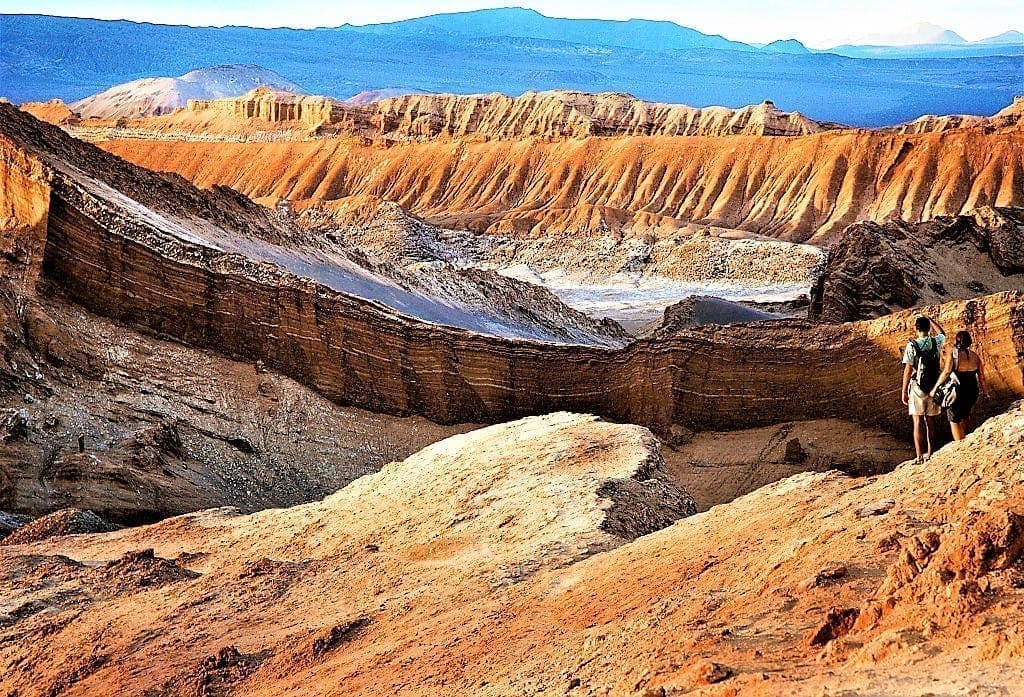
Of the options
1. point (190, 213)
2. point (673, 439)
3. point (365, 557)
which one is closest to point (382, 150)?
point (190, 213)

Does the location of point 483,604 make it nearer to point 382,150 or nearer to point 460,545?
Answer: point 460,545

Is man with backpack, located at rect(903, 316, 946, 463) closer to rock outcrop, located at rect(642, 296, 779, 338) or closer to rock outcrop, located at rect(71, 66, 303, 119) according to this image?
rock outcrop, located at rect(642, 296, 779, 338)

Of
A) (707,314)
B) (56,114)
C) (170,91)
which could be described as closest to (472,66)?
(170,91)

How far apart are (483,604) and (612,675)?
189cm

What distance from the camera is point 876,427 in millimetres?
11867

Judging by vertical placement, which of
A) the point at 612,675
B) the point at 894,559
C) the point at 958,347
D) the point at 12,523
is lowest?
the point at 12,523

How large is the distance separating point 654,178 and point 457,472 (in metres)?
48.2

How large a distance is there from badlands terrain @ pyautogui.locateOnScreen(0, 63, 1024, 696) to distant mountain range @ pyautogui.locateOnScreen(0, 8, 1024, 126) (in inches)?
4917

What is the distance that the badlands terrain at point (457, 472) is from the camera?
457 cm

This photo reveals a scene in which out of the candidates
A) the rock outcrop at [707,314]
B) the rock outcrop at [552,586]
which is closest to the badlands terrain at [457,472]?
the rock outcrop at [552,586]

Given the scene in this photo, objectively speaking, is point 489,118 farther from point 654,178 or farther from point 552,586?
point 552,586

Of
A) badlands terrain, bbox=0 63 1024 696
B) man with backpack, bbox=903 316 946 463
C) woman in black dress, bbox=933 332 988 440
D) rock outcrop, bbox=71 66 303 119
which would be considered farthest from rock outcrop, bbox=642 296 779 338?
rock outcrop, bbox=71 66 303 119

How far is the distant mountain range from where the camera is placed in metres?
147

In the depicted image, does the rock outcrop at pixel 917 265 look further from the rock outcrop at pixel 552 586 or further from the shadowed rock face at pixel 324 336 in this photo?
the rock outcrop at pixel 552 586
